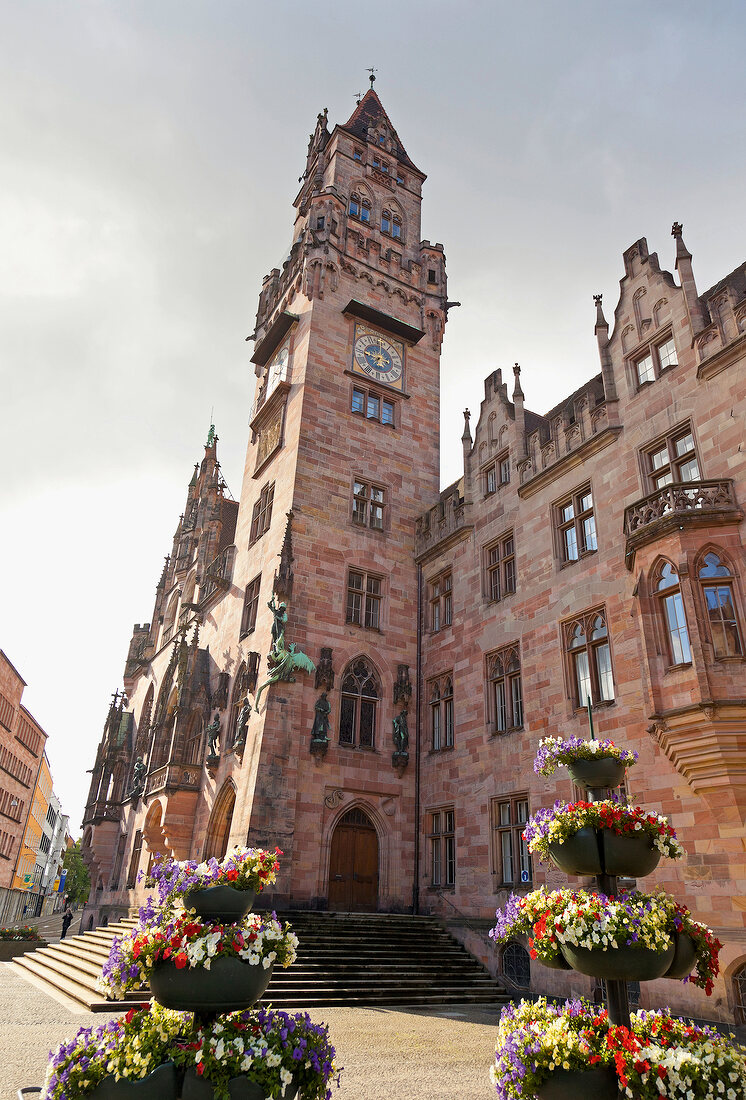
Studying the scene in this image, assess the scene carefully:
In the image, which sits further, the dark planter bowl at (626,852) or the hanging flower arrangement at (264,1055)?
the dark planter bowl at (626,852)

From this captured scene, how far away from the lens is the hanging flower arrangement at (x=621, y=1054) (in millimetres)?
4492

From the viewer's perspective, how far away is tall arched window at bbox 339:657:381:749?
2164 centimetres

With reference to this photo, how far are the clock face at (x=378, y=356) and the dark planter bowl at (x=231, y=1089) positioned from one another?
24.9m

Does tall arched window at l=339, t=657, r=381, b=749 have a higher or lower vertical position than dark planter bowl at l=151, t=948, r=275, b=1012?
higher

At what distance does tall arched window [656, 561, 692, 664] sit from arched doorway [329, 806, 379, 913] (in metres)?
11.2

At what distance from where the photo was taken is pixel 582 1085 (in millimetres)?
4848

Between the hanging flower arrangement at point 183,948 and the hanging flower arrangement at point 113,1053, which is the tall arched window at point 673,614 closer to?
the hanging flower arrangement at point 183,948

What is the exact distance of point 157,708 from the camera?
33.5 meters

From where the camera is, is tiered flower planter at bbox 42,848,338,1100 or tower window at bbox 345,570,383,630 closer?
tiered flower planter at bbox 42,848,338,1100

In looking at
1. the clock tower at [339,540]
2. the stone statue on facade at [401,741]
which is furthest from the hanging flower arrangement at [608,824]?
the stone statue on facade at [401,741]

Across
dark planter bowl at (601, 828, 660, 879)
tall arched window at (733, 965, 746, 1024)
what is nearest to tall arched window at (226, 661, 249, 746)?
tall arched window at (733, 965, 746, 1024)

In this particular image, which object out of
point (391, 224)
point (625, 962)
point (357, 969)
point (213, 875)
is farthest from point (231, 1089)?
point (391, 224)

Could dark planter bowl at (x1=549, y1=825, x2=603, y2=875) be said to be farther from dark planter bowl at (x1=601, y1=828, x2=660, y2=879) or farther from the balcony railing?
the balcony railing

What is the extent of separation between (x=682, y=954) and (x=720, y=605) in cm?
853
